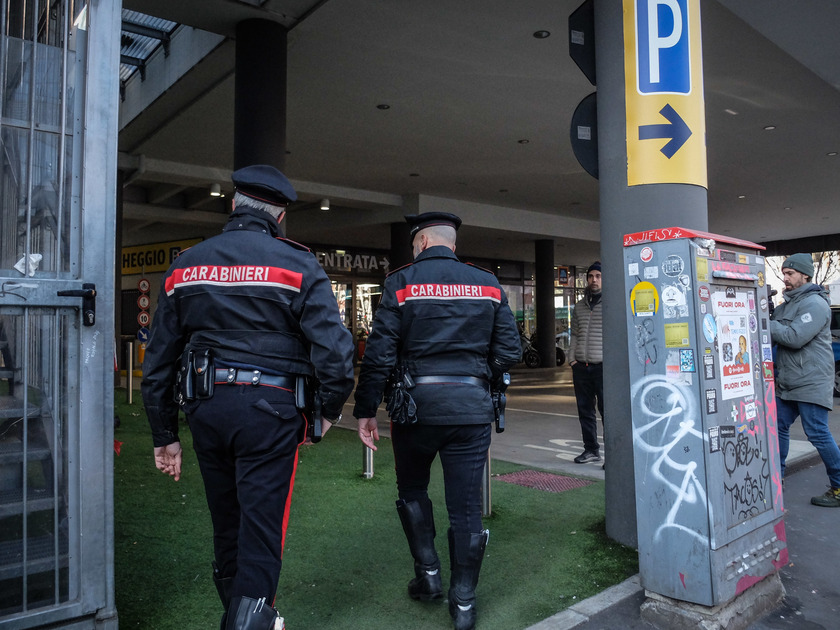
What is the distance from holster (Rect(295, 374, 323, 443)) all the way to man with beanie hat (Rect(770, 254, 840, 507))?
391cm

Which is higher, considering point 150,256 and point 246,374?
point 150,256

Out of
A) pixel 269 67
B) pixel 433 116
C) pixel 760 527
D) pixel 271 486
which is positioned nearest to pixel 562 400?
pixel 433 116

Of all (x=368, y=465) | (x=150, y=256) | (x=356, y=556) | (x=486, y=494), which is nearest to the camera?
(x=356, y=556)

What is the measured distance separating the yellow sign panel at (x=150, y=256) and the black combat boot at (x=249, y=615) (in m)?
17.1

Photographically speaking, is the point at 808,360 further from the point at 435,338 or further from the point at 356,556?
the point at 356,556

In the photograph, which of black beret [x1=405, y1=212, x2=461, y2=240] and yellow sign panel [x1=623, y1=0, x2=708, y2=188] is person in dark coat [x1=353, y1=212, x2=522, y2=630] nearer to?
black beret [x1=405, y1=212, x2=461, y2=240]

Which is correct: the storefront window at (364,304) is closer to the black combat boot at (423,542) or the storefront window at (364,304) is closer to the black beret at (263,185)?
the black combat boot at (423,542)

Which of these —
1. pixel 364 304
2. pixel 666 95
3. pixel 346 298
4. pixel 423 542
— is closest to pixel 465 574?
pixel 423 542

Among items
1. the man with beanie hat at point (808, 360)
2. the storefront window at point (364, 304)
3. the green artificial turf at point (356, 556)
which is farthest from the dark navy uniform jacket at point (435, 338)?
the storefront window at point (364, 304)

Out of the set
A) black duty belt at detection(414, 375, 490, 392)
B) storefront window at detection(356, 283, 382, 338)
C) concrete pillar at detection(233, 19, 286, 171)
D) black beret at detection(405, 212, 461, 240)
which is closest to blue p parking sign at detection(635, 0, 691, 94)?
black beret at detection(405, 212, 461, 240)

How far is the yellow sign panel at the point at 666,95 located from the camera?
12.2 feet

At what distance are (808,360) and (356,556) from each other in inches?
147

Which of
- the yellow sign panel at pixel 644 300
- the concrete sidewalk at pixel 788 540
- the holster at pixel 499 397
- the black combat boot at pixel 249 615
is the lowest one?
the concrete sidewalk at pixel 788 540

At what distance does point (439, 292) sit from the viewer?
304cm
